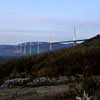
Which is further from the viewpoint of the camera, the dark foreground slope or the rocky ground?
the dark foreground slope

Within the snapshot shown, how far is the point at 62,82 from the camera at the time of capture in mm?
12539

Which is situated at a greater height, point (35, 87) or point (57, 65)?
point (57, 65)

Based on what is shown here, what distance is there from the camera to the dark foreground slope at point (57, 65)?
14.9 metres

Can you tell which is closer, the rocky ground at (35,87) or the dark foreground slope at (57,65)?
the rocky ground at (35,87)

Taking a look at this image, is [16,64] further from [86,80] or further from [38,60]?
[86,80]

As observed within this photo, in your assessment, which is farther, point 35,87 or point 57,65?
point 57,65

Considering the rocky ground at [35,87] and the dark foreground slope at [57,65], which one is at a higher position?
the dark foreground slope at [57,65]

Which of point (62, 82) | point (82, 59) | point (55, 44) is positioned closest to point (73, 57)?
point (82, 59)

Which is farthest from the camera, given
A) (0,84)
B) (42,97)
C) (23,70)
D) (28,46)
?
(28,46)

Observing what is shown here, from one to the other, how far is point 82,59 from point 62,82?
12.2 feet

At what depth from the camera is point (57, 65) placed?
16.1m

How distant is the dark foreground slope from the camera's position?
14.9 meters

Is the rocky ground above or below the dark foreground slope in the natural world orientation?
below

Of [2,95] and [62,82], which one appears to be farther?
[62,82]
